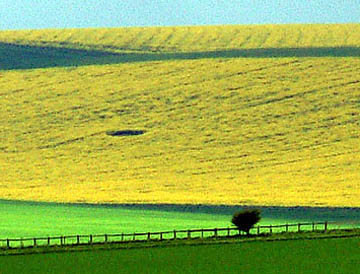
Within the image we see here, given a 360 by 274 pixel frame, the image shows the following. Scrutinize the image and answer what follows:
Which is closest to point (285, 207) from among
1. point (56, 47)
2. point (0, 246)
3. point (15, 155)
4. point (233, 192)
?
point (233, 192)

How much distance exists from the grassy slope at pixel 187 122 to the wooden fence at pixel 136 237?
1211 cm

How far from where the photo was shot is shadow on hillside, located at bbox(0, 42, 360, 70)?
10444 centimetres

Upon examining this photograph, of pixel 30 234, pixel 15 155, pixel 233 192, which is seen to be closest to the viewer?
pixel 30 234

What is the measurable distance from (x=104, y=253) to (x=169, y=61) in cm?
6050

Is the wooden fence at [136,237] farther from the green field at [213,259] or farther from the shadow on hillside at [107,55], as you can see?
the shadow on hillside at [107,55]

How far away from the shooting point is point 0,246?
46.6m

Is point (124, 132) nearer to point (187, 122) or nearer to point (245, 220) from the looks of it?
point (187, 122)

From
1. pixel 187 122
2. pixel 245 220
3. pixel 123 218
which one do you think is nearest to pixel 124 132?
pixel 187 122

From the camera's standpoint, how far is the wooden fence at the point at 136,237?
156ft

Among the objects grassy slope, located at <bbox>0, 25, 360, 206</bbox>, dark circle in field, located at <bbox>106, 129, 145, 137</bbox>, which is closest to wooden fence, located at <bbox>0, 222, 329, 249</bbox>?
grassy slope, located at <bbox>0, 25, 360, 206</bbox>

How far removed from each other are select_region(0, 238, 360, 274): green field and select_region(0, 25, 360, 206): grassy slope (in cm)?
1914

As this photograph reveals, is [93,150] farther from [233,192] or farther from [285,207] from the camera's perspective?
[285,207]

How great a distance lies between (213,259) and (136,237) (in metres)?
9.47

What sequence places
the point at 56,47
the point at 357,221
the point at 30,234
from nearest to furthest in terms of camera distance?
the point at 30,234
the point at 357,221
the point at 56,47
